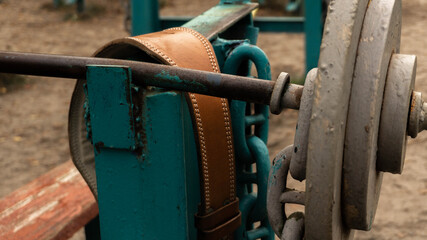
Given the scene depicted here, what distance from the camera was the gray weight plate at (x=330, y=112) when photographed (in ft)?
2.76

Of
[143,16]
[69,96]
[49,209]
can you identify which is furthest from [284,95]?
[69,96]

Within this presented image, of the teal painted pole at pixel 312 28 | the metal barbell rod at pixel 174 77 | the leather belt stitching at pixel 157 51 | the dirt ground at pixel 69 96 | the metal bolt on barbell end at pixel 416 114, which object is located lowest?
the dirt ground at pixel 69 96

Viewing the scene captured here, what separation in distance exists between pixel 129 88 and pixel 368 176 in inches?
18.5

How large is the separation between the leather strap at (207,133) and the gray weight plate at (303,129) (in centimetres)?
29

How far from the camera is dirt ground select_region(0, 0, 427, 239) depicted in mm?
3297

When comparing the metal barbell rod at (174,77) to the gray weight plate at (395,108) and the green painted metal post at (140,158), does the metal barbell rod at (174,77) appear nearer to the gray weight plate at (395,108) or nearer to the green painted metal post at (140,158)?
the green painted metal post at (140,158)

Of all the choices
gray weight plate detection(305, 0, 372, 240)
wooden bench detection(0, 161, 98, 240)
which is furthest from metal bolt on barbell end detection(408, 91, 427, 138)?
wooden bench detection(0, 161, 98, 240)

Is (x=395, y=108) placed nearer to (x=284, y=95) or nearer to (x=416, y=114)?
(x=416, y=114)

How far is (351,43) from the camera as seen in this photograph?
858mm

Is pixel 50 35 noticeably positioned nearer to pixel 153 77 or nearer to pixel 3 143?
pixel 3 143

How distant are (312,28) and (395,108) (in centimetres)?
398

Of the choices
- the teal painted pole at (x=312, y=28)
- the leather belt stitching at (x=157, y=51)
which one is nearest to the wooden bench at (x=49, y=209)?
the leather belt stitching at (x=157, y=51)

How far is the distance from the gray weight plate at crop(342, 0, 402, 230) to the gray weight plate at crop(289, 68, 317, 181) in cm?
7

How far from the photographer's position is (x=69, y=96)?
540 centimetres
